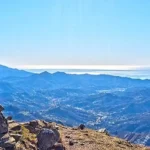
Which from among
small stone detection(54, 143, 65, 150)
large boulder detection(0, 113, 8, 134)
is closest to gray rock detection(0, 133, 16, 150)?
large boulder detection(0, 113, 8, 134)

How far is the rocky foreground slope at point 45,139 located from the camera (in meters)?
62.7

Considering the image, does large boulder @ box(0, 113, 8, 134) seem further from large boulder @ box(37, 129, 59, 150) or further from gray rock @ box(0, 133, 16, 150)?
large boulder @ box(37, 129, 59, 150)

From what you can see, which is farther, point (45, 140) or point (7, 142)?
point (45, 140)

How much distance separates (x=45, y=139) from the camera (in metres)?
67.5

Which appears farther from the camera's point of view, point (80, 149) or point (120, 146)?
point (120, 146)

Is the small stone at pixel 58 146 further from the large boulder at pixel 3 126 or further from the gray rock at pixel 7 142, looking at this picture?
the large boulder at pixel 3 126

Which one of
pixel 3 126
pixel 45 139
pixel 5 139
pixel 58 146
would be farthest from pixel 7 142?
pixel 58 146

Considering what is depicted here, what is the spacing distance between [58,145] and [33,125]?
14320 mm

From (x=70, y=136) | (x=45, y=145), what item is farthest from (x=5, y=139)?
(x=70, y=136)

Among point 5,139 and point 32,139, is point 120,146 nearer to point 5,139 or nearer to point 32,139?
point 32,139

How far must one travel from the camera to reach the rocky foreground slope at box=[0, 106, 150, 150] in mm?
62719

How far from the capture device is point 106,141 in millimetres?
85188

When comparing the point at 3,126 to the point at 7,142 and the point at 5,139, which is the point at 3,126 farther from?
the point at 7,142

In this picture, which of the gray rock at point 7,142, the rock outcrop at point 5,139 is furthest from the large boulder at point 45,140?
the gray rock at point 7,142
